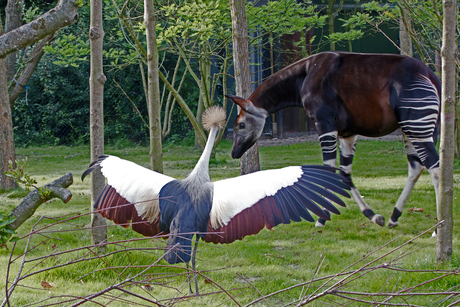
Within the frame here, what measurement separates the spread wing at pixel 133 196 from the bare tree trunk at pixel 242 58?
3.97 m

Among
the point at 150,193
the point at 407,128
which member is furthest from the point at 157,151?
the point at 407,128

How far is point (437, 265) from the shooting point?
10.9ft

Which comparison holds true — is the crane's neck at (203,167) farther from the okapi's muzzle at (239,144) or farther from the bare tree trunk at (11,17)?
the bare tree trunk at (11,17)

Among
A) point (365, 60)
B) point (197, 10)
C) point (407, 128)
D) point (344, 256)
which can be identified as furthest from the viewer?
point (197, 10)

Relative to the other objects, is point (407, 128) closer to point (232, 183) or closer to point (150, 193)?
point (232, 183)

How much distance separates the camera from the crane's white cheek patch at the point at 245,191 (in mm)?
2855

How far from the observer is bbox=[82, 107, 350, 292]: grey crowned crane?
2760 mm

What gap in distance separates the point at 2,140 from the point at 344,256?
17.4 ft

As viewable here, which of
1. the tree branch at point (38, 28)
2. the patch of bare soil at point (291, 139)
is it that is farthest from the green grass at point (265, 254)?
the patch of bare soil at point (291, 139)

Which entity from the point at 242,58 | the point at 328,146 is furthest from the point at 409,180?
the point at 242,58

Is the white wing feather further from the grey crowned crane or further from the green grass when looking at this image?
the green grass

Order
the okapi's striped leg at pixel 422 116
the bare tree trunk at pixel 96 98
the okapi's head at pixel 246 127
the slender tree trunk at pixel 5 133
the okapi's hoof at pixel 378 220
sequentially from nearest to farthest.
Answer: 1. the bare tree trunk at pixel 96 98
2. the okapi's striped leg at pixel 422 116
3. the okapi's hoof at pixel 378 220
4. the okapi's head at pixel 246 127
5. the slender tree trunk at pixel 5 133

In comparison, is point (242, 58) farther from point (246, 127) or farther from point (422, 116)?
point (422, 116)

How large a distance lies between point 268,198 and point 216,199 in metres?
0.38
